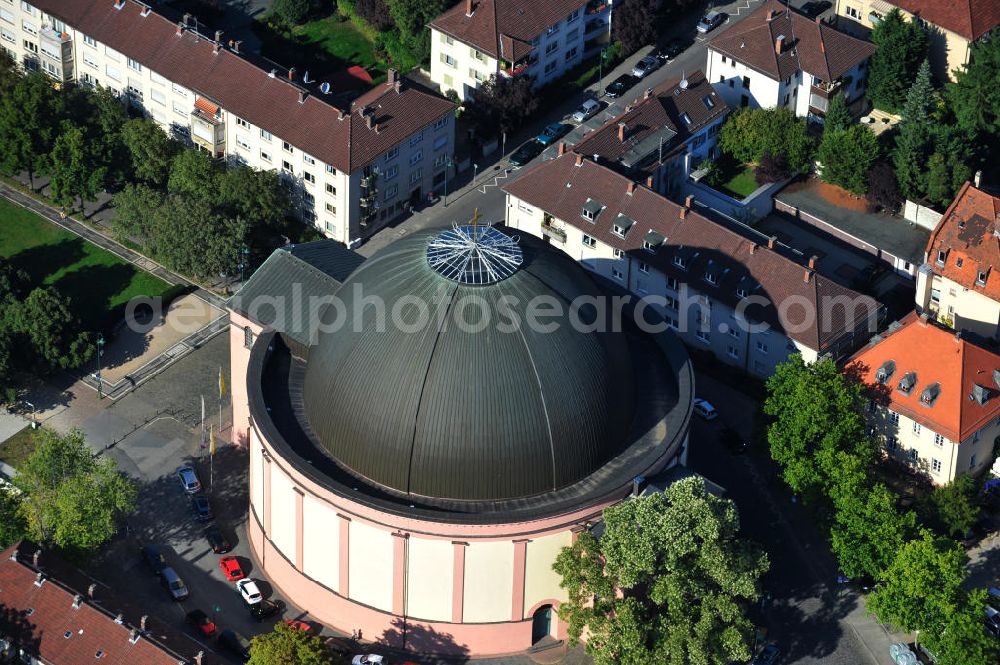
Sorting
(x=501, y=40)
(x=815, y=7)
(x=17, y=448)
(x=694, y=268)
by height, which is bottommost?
(x=17, y=448)

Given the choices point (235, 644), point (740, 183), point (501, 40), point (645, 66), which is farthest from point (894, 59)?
point (235, 644)

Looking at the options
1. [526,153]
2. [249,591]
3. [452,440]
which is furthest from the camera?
[526,153]

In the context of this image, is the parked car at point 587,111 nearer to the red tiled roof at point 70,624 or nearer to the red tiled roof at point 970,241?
the red tiled roof at point 970,241

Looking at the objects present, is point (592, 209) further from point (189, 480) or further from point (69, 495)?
point (69, 495)

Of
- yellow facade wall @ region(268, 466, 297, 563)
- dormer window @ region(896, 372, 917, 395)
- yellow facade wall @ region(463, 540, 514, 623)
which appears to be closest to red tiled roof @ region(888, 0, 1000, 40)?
dormer window @ region(896, 372, 917, 395)

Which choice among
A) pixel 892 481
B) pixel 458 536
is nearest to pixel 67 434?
pixel 458 536

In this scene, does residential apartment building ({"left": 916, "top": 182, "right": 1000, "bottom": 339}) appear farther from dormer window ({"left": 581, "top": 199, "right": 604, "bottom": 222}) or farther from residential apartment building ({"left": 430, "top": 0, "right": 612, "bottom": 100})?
residential apartment building ({"left": 430, "top": 0, "right": 612, "bottom": 100})

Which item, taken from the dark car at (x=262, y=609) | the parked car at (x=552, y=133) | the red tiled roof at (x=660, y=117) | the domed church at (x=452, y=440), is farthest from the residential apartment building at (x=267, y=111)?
the dark car at (x=262, y=609)
